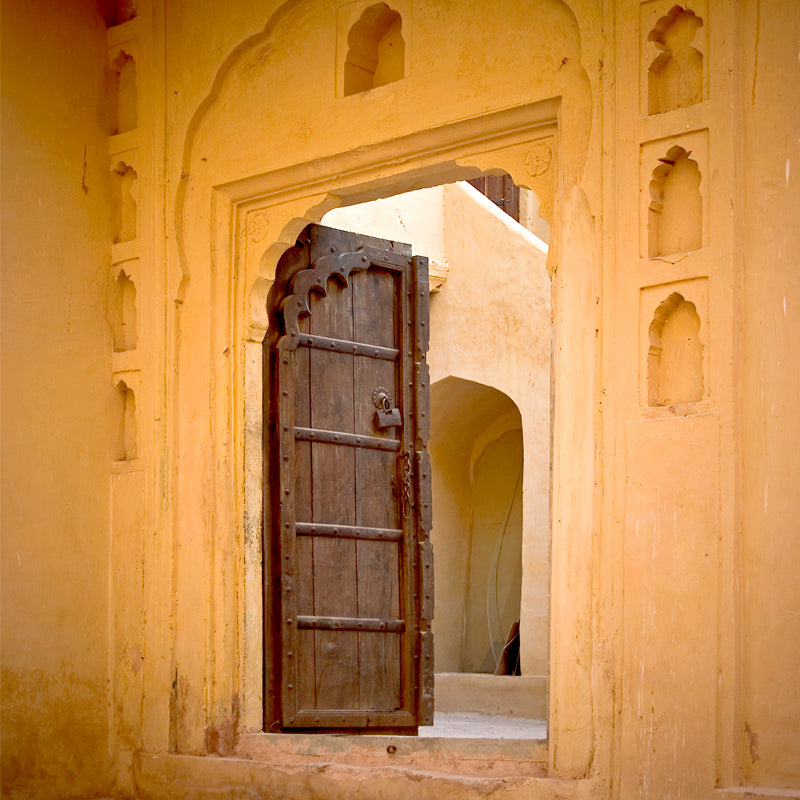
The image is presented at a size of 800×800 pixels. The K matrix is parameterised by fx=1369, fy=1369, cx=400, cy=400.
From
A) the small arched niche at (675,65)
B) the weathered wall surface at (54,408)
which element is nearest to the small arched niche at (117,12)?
the weathered wall surface at (54,408)

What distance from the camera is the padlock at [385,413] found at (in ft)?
21.3

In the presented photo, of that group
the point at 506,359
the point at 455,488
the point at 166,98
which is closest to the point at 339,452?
the point at 166,98

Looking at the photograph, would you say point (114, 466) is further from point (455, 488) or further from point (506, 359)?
point (455, 488)

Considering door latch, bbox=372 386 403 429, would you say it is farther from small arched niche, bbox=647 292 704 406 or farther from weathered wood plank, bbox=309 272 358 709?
small arched niche, bbox=647 292 704 406

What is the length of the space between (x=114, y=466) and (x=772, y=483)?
3093 mm

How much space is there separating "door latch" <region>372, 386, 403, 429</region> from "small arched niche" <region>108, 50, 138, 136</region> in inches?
66.2

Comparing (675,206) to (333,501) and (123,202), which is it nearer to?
(333,501)

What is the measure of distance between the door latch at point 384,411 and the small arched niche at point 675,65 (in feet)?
7.76

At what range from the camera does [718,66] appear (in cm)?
439

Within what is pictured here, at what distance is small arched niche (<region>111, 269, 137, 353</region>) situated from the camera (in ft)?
20.4

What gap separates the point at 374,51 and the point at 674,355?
203 cm

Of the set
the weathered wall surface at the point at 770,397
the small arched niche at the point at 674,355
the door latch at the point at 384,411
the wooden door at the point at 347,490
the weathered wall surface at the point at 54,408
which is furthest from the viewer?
the door latch at the point at 384,411

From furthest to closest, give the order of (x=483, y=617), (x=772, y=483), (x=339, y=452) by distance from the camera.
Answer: (x=483, y=617)
(x=339, y=452)
(x=772, y=483)

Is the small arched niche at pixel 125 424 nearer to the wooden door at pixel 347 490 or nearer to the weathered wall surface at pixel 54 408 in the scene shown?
the weathered wall surface at pixel 54 408
